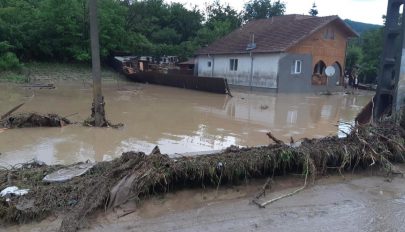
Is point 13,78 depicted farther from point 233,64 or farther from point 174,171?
point 174,171

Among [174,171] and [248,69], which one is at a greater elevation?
[248,69]

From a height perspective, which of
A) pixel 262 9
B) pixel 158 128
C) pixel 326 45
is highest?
pixel 262 9

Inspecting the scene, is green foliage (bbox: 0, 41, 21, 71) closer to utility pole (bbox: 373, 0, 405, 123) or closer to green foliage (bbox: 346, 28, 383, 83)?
utility pole (bbox: 373, 0, 405, 123)

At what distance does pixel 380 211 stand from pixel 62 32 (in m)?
32.6

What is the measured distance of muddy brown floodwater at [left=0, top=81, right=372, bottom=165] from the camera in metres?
8.32

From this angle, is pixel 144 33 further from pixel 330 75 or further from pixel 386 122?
pixel 386 122

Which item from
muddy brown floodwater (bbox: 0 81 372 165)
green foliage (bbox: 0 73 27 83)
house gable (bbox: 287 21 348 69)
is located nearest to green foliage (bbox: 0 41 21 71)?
green foliage (bbox: 0 73 27 83)

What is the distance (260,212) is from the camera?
4840 millimetres

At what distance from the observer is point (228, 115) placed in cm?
1456

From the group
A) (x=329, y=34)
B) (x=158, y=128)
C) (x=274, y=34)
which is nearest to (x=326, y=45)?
(x=329, y=34)

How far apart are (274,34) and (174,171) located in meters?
25.7

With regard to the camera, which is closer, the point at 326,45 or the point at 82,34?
the point at 326,45

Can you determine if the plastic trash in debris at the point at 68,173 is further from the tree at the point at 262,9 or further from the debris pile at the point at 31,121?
the tree at the point at 262,9

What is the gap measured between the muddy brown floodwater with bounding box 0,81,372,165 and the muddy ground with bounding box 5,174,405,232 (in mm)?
3105
